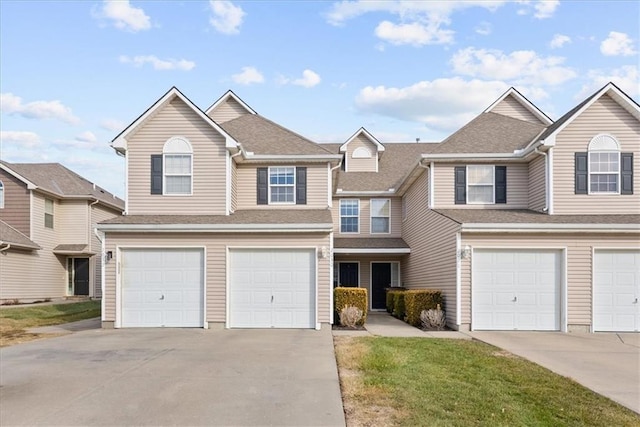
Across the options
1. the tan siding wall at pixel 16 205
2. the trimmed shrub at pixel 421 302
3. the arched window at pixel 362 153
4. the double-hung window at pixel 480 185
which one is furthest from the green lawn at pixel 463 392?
the tan siding wall at pixel 16 205

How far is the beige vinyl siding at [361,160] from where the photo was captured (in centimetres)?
2462

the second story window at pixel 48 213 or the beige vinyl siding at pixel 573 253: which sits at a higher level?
the second story window at pixel 48 213

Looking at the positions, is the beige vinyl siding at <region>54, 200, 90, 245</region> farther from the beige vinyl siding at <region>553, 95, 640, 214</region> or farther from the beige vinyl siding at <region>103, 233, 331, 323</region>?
the beige vinyl siding at <region>553, 95, 640, 214</region>

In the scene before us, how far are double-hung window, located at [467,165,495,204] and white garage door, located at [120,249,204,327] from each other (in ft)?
30.2

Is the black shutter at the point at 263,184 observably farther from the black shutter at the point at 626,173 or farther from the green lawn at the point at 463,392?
the black shutter at the point at 626,173

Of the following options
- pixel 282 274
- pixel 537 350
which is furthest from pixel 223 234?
pixel 537 350

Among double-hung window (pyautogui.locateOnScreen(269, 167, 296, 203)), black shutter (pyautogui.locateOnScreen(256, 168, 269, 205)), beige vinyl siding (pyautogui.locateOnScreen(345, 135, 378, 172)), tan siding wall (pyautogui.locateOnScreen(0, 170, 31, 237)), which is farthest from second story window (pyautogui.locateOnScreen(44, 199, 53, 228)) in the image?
beige vinyl siding (pyautogui.locateOnScreen(345, 135, 378, 172))

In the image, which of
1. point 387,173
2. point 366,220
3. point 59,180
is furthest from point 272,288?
point 59,180

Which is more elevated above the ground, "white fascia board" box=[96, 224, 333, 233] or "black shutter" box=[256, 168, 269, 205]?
"black shutter" box=[256, 168, 269, 205]

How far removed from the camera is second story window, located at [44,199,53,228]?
2609 cm

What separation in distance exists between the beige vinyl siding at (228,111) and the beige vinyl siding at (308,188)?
18.3 ft

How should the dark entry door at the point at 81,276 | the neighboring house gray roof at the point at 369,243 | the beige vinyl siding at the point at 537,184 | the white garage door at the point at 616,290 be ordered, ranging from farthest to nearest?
the dark entry door at the point at 81,276, the neighboring house gray roof at the point at 369,243, the beige vinyl siding at the point at 537,184, the white garage door at the point at 616,290

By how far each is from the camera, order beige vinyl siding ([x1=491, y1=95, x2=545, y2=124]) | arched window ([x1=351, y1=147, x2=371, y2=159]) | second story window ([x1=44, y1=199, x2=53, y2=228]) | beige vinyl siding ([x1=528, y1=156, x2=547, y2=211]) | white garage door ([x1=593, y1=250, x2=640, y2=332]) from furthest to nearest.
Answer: second story window ([x1=44, y1=199, x2=53, y2=228]), arched window ([x1=351, y1=147, x2=371, y2=159]), beige vinyl siding ([x1=491, y1=95, x2=545, y2=124]), beige vinyl siding ([x1=528, y1=156, x2=547, y2=211]), white garage door ([x1=593, y1=250, x2=640, y2=332])

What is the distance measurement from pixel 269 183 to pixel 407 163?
958 cm
